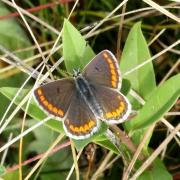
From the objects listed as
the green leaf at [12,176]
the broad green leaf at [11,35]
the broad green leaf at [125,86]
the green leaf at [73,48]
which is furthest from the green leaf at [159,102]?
the broad green leaf at [11,35]

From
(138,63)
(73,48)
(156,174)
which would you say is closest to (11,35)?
(73,48)

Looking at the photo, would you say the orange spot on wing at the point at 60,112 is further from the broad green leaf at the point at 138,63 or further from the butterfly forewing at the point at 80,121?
the broad green leaf at the point at 138,63

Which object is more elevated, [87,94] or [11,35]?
[11,35]

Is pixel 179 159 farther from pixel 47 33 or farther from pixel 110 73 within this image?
pixel 47 33

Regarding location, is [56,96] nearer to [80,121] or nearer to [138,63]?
[80,121]

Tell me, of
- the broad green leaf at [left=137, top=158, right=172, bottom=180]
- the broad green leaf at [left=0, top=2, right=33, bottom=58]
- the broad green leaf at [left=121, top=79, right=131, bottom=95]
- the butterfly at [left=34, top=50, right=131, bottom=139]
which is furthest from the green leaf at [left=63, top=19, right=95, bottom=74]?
the broad green leaf at [left=0, top=2, right=33, bottom=58]

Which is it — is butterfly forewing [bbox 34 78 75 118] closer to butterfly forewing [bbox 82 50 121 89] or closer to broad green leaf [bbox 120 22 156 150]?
butterfly forewing [bbox 82 50 121 89]

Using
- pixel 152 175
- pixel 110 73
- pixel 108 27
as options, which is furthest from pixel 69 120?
pixel 108 27
